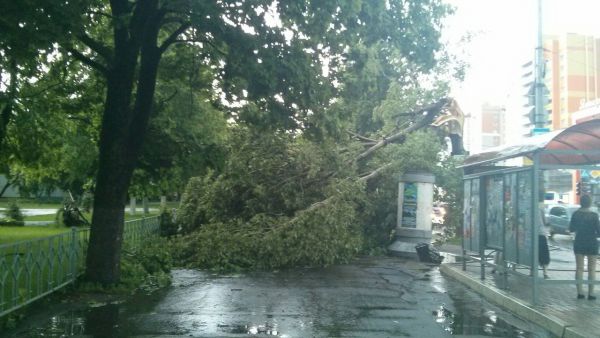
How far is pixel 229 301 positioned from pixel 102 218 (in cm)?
290

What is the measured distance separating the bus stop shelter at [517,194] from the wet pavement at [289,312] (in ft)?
3.37

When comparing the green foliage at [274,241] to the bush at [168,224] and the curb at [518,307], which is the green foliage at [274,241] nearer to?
the bush at [168,224]

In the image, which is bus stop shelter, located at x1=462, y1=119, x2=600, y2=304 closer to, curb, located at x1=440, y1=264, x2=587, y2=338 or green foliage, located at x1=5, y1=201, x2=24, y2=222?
curb, located at x1=440, y1=264, x2=587, y2=338

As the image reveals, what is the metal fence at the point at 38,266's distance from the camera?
8.45 metres

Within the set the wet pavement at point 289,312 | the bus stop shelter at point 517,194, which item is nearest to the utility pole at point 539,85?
the bus stop shelter at point 517,194

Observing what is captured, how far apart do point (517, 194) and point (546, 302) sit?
191cm

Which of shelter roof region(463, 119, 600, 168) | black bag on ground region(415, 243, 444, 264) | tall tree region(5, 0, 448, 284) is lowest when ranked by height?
black bag on ground region(415, 243, 444, 264)

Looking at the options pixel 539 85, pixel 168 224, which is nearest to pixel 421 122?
pixel 539 85

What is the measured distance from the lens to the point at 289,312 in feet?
30.8

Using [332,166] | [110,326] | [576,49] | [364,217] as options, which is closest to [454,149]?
[364,217]

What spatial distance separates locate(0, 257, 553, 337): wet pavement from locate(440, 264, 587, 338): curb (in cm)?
15

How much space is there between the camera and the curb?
8.05m

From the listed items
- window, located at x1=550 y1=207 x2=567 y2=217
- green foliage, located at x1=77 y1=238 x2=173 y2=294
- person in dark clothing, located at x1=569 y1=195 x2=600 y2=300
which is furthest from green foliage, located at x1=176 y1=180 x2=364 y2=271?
window, located at x1=550 y1=207 x2=567 y2=217

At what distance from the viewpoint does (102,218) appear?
436 inches
